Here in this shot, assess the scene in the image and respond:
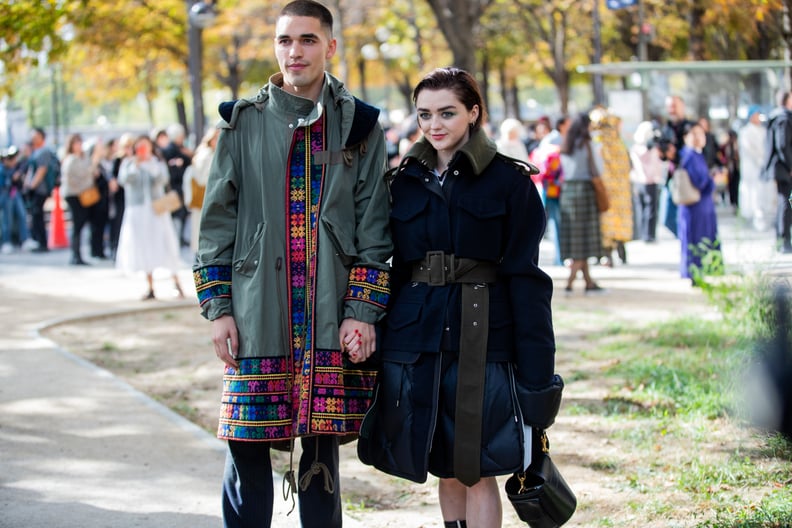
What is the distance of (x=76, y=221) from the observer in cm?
1828

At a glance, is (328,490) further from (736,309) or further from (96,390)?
(736,309)

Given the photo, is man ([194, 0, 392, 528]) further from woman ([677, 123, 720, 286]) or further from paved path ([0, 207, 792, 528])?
woman ([677, 123, 720, 286])

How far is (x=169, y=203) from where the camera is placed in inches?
523

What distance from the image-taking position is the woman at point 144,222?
13.2 m

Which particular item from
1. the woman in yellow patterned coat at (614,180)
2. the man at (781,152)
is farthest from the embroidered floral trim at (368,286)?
the man at (781,152)

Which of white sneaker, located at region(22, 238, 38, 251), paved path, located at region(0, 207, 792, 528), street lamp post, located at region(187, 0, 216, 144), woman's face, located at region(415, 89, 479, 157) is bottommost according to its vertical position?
paved path, located at region(0, 207, 792, 528)

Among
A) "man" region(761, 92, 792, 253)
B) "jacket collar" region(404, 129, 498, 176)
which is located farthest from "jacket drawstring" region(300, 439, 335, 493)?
"man" region(761, 92, 792, 253)

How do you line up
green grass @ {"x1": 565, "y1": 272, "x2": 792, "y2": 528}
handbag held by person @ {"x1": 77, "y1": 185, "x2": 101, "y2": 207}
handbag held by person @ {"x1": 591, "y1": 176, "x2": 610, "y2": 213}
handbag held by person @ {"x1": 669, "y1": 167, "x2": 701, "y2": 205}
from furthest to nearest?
handbag held by person @ {"x1": 77, "y1": 185, "x2": 101, "y2": 207}
handbag held by person @ {"x1": 591, "y1": 176, "x2": 610, "y2": 213}
handbag held by person @ {"x1": 669, "y1": 167, "x2": 701, "y2": 205}
green grass @ {"x1": 565, "y1": 272, "x2": 792, "y2": 528}

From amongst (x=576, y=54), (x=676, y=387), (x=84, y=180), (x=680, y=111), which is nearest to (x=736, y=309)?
(x=676, y=387)

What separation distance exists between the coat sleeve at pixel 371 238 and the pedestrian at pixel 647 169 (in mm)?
13412

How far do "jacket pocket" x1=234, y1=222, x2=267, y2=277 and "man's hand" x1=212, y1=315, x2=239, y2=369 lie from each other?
17 centimetres

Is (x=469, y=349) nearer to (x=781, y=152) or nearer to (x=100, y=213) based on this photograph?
(x=781, y=152)

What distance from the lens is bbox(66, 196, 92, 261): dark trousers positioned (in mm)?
18016

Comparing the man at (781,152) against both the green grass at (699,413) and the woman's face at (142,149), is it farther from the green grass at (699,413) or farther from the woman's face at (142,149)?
the woman's face at (142,149)
